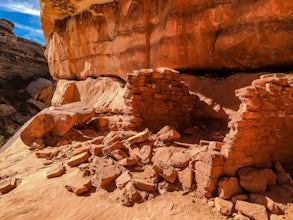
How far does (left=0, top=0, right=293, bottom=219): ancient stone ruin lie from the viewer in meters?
3.21

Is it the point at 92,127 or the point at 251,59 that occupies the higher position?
the point at 251,59

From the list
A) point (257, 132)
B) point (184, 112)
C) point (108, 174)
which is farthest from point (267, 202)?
point (184, 112)

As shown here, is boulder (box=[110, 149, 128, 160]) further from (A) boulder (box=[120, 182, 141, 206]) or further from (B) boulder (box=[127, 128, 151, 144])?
(A) boulder (box=[120, 182, 141, 206])

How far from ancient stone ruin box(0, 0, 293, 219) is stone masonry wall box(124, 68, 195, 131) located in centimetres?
2

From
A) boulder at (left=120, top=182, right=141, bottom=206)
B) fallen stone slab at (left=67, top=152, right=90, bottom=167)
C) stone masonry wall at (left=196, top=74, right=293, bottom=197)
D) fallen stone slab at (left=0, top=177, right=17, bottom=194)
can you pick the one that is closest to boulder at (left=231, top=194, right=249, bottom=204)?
stone masonry wall at (left=196, top=74, right=293, bottom=197)

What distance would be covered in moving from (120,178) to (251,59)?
11.3 ft

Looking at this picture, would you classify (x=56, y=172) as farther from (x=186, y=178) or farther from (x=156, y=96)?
(x=156, y=96)

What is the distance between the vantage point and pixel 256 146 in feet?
10.9

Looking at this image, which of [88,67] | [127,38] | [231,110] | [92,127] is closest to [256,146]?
[231,110]

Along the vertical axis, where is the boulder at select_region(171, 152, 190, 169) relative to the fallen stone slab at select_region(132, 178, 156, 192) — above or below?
above

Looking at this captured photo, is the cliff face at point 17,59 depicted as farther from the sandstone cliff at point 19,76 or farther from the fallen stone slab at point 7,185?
the fallen stone slab at point 7,185

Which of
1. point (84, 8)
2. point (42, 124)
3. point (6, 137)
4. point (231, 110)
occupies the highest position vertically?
point (84, 8)

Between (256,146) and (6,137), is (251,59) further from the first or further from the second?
(6,137)

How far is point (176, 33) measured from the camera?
5664 millimetres
